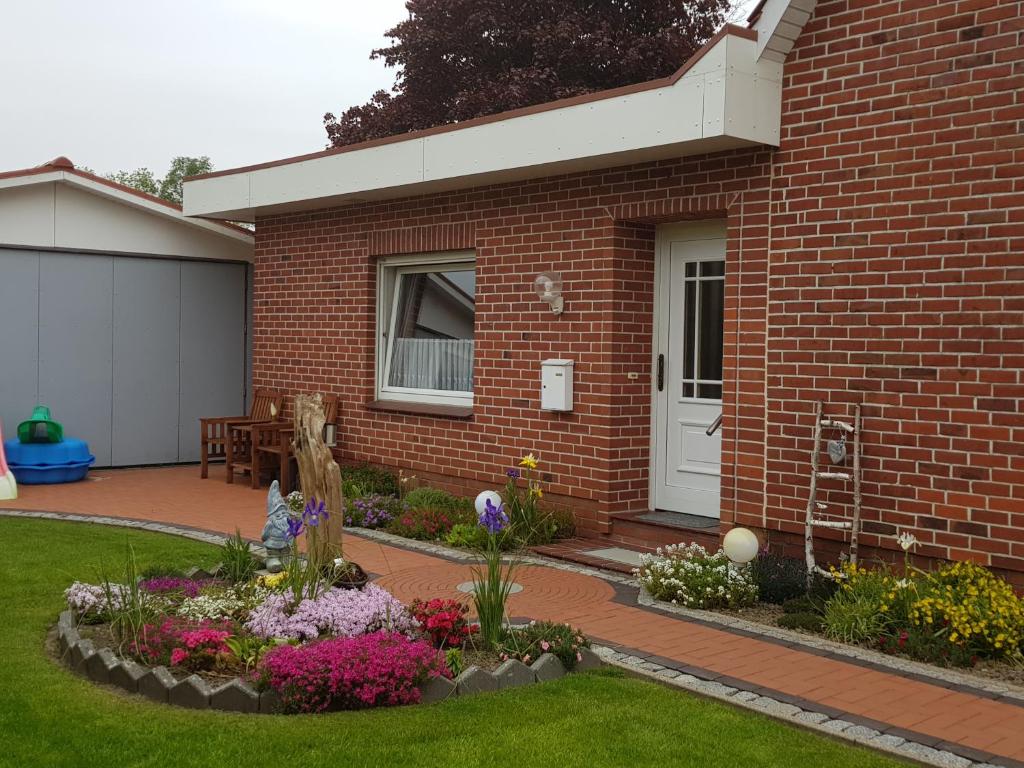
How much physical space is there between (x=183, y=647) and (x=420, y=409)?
19.4 ft

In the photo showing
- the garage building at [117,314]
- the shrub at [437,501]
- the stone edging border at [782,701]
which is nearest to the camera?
the stone edging border at [782,701]

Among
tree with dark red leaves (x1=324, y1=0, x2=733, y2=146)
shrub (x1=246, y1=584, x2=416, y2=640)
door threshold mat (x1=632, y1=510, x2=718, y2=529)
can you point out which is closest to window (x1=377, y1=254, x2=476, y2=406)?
door threshold mat (x1=632, y1=510, x2=718, y2=529)

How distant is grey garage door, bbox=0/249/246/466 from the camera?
1333cm

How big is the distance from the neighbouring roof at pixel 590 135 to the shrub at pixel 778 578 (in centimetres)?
286

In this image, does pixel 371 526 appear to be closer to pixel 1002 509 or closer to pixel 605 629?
pixel 605 629

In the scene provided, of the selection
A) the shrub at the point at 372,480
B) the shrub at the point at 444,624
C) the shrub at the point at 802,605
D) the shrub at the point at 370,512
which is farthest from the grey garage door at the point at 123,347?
the shrub at the point at 802,605

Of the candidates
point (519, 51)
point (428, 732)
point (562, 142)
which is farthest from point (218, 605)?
point (519, 51)

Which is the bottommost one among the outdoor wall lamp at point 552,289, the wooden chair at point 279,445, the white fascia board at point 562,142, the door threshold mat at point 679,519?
the door threshold mat at point 679,519

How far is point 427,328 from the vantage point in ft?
38.3

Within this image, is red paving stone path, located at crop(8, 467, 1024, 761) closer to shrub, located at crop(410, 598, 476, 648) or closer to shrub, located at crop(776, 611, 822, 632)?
shrub, located at crop(776, 611, 822, 632)

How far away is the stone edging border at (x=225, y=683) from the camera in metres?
4.96

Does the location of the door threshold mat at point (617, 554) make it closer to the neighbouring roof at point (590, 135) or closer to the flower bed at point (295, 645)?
the flower bed at point (295, 645)

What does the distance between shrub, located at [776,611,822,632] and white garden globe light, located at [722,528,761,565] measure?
611 millimetres

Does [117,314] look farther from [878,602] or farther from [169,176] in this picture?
[169,176]
